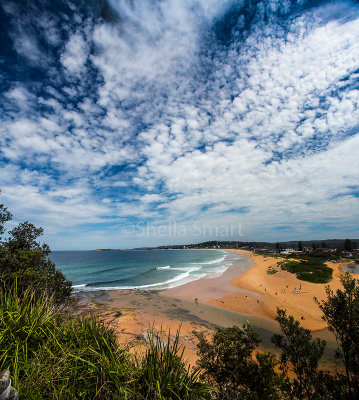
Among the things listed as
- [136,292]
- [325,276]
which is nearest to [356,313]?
[136,292]

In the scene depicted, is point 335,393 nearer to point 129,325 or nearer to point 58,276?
point 129,325

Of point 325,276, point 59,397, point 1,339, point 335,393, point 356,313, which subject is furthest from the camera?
point 325,276

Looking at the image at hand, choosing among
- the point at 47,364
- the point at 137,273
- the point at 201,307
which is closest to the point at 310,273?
the point at 201,307

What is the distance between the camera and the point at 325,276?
3556 cm

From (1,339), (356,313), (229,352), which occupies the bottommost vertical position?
(229,352)

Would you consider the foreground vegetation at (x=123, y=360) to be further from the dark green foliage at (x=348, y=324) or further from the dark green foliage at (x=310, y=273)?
the dark green foliage at (x=310, y=273)

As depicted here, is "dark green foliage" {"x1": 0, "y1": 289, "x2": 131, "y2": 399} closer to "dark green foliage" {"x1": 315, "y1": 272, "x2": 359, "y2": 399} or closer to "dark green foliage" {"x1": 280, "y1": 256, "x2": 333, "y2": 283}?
"dark green foliage" {"x1": 315, "y1": 272, "x2": 359, "y2": 399}

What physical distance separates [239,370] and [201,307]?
1786 cm

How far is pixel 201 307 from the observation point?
73.2 feet

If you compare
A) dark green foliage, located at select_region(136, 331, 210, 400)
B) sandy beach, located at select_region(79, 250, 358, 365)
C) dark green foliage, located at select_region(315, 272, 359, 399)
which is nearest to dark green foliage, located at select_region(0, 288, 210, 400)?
dark green foliage, located at select_region(136, 331, 210, 400)

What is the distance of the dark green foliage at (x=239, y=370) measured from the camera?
5.58 meters

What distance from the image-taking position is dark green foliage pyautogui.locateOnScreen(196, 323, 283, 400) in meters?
5.58

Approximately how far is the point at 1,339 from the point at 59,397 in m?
1.32

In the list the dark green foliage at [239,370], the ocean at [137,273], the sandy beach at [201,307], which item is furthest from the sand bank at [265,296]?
the dark green foliage at [239,370]
